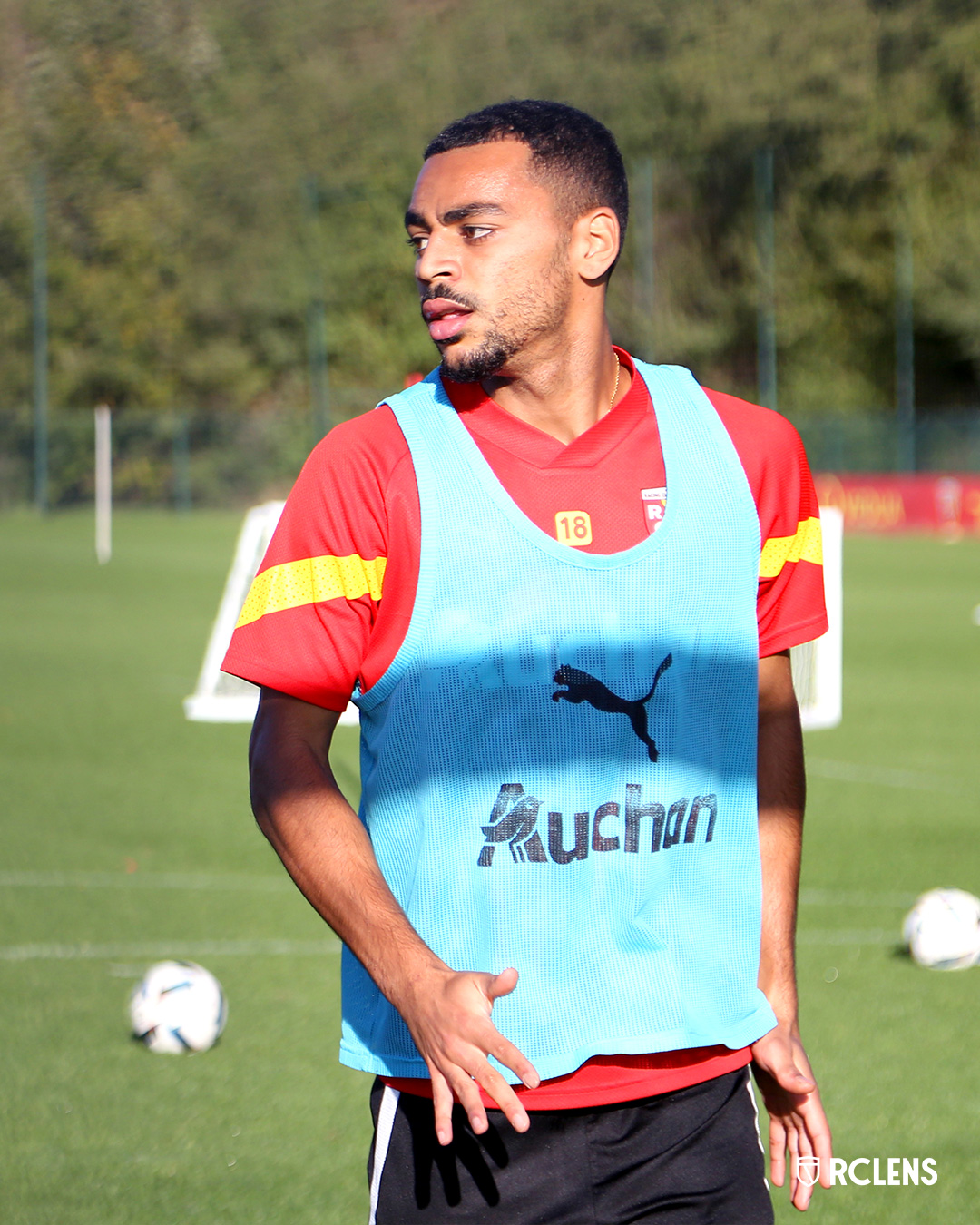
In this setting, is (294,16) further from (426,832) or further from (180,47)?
(426,832)

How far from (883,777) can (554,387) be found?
25.7ft

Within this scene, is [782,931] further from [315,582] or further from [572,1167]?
[315,582]

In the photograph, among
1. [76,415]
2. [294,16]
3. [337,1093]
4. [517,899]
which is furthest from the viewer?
[294,16]

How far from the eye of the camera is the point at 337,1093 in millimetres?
4746

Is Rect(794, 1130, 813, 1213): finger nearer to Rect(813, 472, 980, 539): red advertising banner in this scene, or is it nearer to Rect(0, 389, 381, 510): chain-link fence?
Rect(813, 472, 980, 539): red advertising banner

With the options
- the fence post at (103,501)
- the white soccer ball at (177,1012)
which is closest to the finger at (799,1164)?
the white soccer ball at (177,1012)

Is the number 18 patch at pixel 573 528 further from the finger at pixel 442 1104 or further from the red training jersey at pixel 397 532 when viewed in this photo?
the finger at pixel 442 1104

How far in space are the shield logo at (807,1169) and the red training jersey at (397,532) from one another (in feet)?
0.81

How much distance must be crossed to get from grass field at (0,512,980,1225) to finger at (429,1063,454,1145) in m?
2.34

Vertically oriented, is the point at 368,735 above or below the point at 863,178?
below

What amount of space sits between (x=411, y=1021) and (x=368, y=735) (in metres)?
0.46

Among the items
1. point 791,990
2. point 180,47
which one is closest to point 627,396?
point 791,990

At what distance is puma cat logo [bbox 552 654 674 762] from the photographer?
210cm

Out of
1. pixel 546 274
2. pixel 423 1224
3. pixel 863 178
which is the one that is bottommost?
pixel 423 1224
